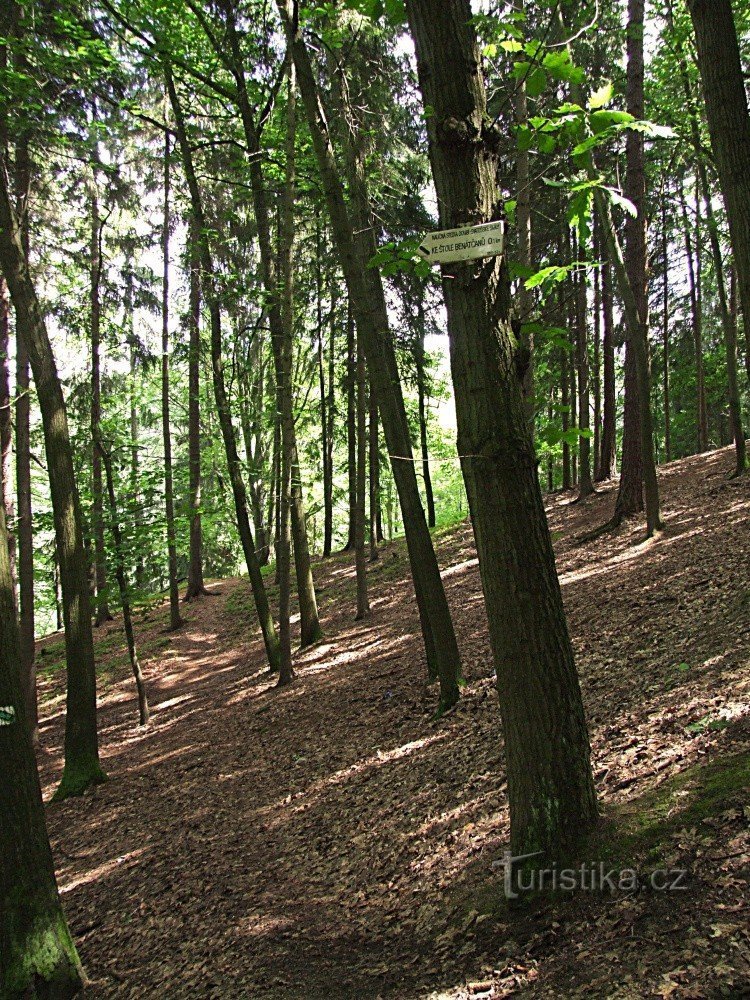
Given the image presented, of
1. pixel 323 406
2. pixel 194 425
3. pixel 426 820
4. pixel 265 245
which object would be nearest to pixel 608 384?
pixel 323 406

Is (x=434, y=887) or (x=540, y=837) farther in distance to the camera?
(x=434, y=887)

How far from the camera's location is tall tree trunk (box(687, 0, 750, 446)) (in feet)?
12.2

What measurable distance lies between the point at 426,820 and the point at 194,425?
14954mm

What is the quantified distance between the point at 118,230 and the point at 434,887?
15672mm

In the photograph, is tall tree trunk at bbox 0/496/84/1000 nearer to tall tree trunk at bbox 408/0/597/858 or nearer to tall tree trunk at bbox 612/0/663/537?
tall tree trunk at bbox 408/0/597/858

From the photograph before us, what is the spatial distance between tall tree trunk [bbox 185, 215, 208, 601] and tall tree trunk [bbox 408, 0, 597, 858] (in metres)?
8.39

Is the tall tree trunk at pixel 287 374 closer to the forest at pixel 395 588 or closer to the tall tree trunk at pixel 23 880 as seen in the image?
the forest at pixel 395 588

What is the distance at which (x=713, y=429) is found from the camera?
28.3m

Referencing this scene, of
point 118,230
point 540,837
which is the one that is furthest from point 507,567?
point 118,230

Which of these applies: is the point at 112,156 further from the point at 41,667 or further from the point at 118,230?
the point at 41,667

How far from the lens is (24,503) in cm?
1250

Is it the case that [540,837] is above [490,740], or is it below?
above

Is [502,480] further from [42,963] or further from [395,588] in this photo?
[395,588]

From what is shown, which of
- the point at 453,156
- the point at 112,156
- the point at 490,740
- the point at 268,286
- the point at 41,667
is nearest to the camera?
the point at 453,156
